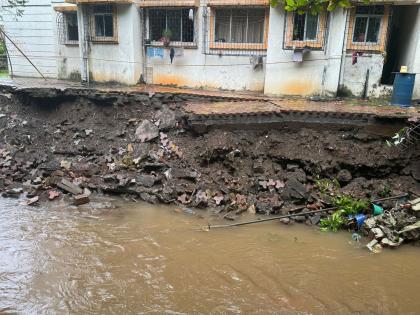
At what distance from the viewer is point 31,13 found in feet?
51.4

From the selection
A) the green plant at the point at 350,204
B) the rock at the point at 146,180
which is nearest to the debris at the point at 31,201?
the rock at the point at 146,180

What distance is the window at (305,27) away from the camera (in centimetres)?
1199

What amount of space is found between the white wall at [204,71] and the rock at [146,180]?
5.52 meters

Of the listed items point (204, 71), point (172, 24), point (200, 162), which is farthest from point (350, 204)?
point (172, 24)

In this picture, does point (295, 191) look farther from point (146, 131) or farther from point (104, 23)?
point (104, 23)

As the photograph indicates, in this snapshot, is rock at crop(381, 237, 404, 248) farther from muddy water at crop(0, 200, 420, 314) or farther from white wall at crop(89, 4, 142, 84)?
white wall at crop(89, 4, 142, 84)

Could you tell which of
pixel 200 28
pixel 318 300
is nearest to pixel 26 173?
pixel 200 28

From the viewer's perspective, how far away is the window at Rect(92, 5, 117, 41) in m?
14.0

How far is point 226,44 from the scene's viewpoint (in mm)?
13219

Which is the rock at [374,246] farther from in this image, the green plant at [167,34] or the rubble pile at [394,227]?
the green plant at [167,34]

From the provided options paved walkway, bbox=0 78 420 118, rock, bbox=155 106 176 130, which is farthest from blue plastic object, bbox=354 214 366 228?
rock, bbox=155 106 176 130

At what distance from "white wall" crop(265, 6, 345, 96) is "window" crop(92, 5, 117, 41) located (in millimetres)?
5849

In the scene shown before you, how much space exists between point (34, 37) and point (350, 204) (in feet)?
47.0

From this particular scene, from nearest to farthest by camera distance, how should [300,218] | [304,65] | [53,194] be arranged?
[300,218]
[53,194]
[304,65]
